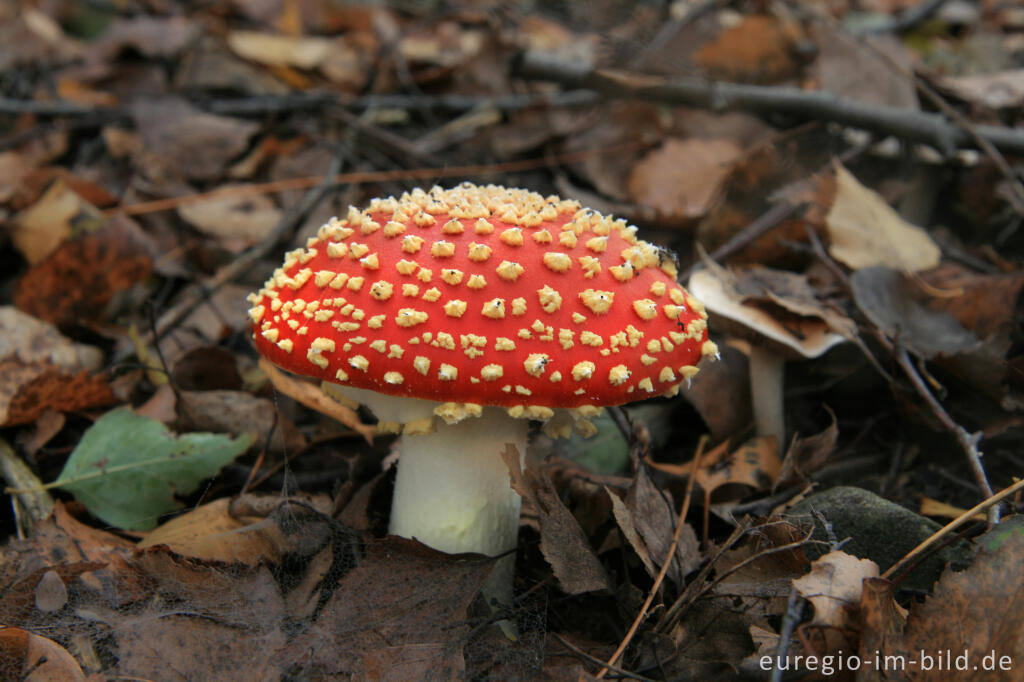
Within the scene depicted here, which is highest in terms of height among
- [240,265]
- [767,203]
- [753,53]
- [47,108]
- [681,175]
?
[753,53]

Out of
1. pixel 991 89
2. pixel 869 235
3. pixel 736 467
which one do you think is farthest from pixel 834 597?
pixel 991 89

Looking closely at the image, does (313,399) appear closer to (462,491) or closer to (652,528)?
(462,491)

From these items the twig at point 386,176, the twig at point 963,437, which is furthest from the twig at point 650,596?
the twig at point 386,176

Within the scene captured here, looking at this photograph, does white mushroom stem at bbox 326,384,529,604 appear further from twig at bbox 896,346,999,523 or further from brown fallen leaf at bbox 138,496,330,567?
twig at bbox 896,346,999,523

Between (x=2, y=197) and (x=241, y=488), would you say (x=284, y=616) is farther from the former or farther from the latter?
(x=2, y=197)

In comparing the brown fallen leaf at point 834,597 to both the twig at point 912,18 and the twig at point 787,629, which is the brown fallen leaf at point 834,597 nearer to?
the twig at point 787,629

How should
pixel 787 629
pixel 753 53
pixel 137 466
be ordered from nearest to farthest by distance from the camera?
pixel 787 629, pixel 137 466, pixel 753 53

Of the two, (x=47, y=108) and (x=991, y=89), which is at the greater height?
(x=991, y=89)

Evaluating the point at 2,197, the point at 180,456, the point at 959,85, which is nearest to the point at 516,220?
the point at 180,456
